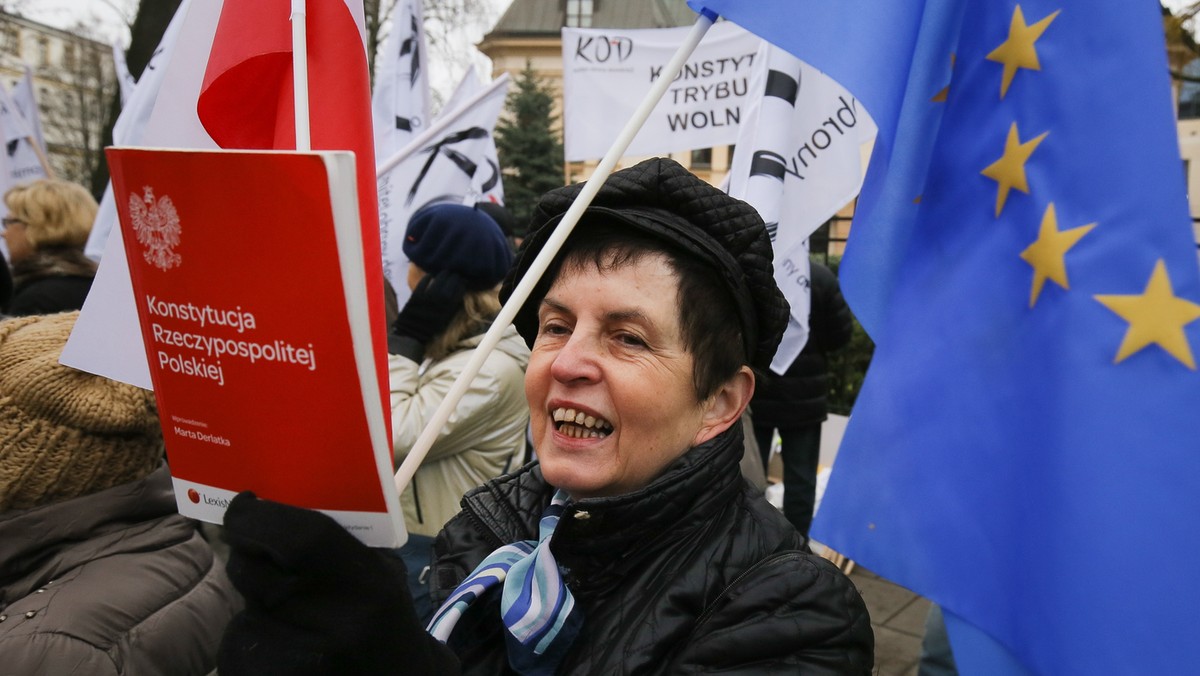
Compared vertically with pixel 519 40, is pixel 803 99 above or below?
above

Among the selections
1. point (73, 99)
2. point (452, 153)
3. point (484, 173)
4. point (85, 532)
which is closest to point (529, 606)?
point (85, 532)

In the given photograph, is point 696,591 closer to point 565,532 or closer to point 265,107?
point 565,532

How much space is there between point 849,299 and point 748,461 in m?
1.49

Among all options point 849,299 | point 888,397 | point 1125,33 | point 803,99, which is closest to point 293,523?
point 888,397

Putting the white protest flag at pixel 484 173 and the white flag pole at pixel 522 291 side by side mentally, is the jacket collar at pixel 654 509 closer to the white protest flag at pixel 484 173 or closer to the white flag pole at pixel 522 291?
the white flag pole at pixel 522 291

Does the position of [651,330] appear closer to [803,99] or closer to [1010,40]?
[1010,40]

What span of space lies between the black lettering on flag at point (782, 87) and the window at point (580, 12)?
43.0m

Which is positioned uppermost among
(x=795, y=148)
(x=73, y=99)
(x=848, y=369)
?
(x=795, y=148)

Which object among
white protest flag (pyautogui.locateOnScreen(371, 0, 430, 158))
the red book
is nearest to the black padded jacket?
the red book

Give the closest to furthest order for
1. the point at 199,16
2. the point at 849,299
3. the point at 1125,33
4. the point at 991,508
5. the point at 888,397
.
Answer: the point at 1125,33 → the point at 991,508 → the point at 888,397 → the point at 849,299 → the point at 199,16

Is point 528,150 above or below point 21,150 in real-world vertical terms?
below

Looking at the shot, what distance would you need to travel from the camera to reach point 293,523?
1114 millimetres

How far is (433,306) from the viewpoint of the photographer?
3.13 m

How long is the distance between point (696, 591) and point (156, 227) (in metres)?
0.88
